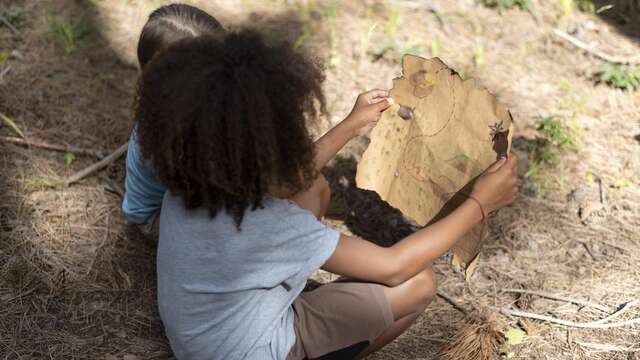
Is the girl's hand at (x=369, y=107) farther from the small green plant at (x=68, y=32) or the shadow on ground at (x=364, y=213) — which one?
the small green plant at (x=68, y=32)

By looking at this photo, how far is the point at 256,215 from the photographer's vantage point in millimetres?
1376

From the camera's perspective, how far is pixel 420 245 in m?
1.59

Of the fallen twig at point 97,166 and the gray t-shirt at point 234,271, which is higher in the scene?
the gray t-shirt at point 234,271

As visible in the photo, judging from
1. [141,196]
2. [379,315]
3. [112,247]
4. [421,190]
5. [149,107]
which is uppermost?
[149,107]

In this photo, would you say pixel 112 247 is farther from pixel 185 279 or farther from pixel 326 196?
pixel 185 279

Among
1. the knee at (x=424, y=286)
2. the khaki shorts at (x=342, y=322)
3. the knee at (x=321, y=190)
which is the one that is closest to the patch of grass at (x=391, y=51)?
the knee at (x=321, y=190)

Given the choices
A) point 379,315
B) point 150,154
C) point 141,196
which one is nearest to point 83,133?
point 141,196

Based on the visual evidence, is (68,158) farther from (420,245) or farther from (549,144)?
(549,144)

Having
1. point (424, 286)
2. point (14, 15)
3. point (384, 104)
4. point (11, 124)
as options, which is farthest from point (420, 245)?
point (14, 15)

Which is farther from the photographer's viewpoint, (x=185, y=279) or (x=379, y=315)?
(x=379, y=315)

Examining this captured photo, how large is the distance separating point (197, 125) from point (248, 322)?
0.53 m

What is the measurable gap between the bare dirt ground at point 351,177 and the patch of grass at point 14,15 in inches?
1.0

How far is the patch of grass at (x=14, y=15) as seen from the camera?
3328 mm

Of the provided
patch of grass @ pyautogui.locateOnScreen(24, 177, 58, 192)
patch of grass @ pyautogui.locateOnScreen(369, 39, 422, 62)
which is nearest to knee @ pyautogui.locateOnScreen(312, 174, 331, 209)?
patch of grass @ pyautogui.locateOnScreen(24, 177, 58, 192)
